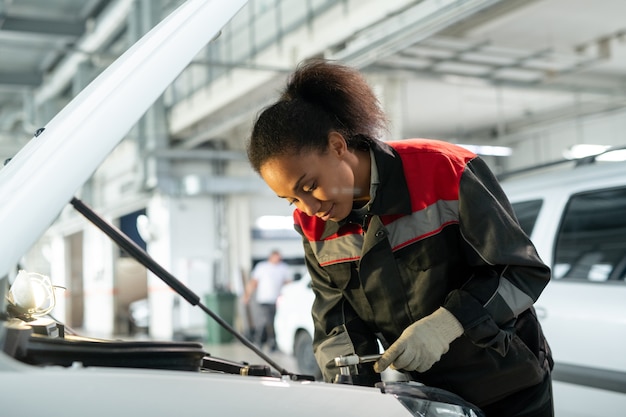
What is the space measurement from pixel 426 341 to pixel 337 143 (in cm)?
45

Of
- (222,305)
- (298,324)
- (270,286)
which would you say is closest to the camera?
(298,324)

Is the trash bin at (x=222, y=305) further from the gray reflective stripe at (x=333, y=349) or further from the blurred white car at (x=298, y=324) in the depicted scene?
the gray reflective stripe at (x=333, y=349)

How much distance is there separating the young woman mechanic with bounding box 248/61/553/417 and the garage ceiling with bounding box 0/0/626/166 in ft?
17.5

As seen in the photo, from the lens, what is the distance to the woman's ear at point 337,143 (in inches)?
59.5

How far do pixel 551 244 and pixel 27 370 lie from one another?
123 inches

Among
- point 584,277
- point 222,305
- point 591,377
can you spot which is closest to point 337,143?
point 591,377

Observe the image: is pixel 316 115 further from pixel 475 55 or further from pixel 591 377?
pixel 475 55

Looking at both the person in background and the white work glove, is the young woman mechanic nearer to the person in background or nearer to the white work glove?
the white work glove

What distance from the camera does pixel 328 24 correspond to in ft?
30.3

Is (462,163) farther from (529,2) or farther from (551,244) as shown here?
(529,2)

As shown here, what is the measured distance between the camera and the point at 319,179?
4.94 ft

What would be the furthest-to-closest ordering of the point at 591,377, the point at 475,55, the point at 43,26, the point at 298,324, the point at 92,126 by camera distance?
the point at 43,26 < the point at 475,55 < the point at 298,324 < the point at 591,377 < the point at 92,126

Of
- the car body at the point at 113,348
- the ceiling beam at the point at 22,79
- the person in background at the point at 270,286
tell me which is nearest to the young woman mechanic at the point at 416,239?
the car body at the point at 113,348

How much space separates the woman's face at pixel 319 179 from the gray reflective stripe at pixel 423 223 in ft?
0.40
